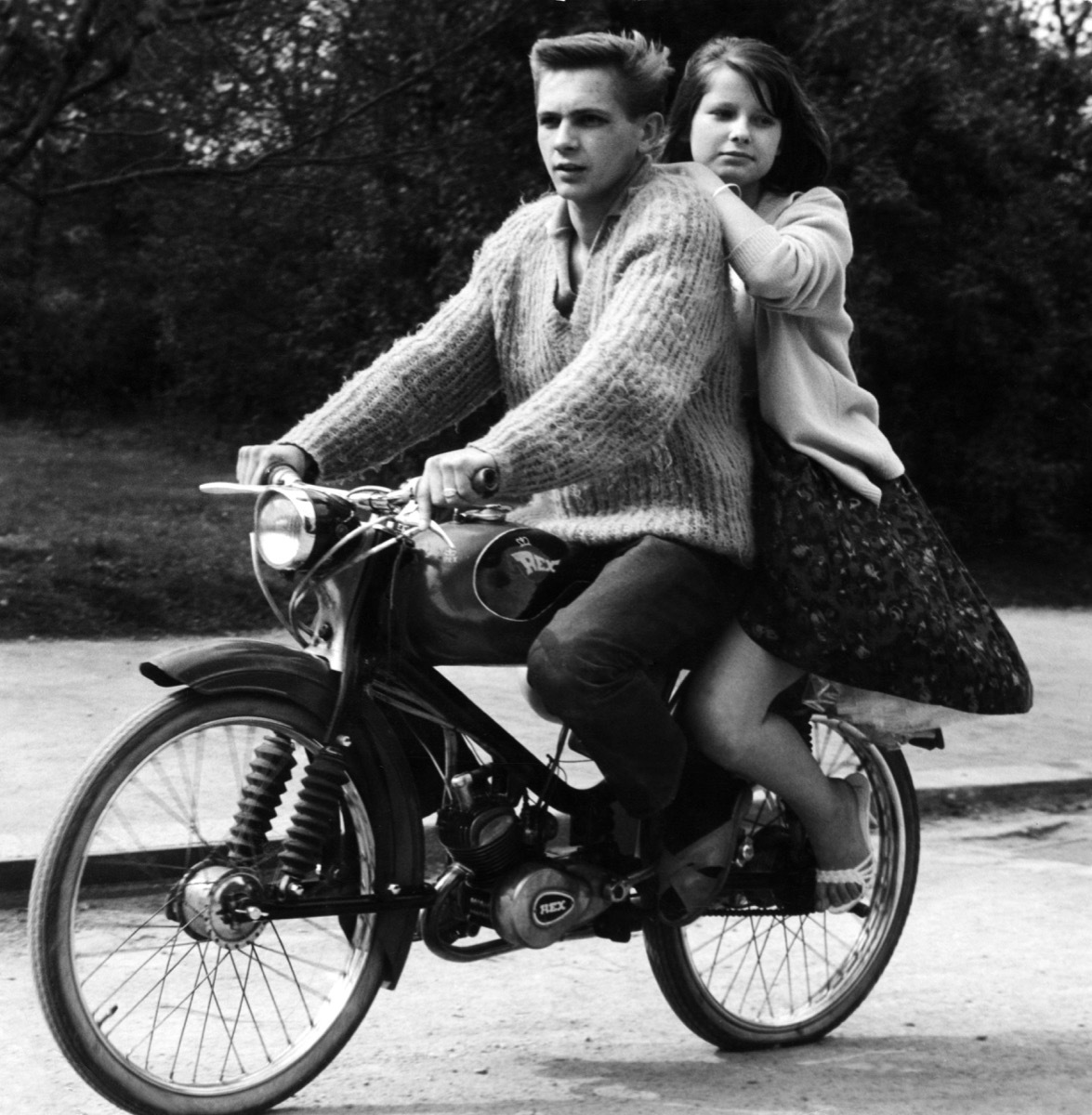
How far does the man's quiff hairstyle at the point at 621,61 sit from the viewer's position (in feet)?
11.0

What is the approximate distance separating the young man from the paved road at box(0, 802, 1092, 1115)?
67cm

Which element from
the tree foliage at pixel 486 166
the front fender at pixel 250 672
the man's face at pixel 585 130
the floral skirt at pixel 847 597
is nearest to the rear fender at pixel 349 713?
the front fender at pixel 250 672

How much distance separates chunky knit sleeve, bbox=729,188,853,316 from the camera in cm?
333

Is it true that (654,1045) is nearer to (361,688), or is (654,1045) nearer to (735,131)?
(361,688)

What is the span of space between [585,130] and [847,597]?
Result: 0.99 meters

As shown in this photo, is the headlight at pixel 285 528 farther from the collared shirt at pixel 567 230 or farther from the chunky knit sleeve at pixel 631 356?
the collared shirt at pixel 567 230

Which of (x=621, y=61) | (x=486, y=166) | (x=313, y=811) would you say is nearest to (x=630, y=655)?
(x=313, y=811)

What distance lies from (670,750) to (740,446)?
0.60 m

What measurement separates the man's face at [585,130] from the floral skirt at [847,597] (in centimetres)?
58

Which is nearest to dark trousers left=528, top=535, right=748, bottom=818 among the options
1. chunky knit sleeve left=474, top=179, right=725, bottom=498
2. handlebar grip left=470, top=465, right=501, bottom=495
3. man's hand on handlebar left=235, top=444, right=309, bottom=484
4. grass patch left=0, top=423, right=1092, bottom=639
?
chunky knit sleeve left=474, top=179, right=725, bottom=498

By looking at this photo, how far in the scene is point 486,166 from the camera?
1195 cm

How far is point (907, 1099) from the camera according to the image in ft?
12.2

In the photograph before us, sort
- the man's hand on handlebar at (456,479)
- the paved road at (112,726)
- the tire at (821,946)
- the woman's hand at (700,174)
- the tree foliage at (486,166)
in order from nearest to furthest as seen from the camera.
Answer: the man's hand on handlebar at (456,479) < the woman's hand at (700,174) < the tire at (821,946) < the paved road at (112,726) < the tree foliage at (486,166)

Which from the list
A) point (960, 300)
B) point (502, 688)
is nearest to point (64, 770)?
point (502, 688)
